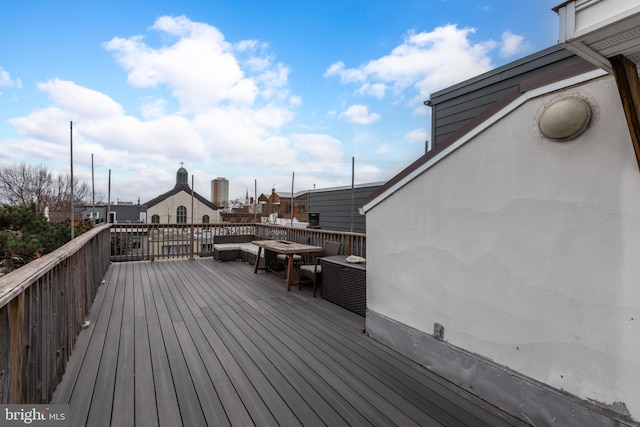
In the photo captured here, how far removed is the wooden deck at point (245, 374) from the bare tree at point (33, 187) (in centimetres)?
2182

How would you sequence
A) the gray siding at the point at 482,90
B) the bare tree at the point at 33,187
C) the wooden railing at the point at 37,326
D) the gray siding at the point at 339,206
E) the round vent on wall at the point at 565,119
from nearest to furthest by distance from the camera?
the wooden railing at the point at 37,326
the round vent on wall at the point at 565,119
the gray siding at the point at 482,90
the gray siding at the point at 339,206
the bare tree at the point at 33,187

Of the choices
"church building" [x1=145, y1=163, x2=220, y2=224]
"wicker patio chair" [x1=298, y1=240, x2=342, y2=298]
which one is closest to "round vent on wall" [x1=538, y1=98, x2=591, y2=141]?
"wicker patio chair" [x1=298, y1=240, x2=342, y2=298]

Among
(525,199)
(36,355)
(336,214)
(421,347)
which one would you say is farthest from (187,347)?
(336,214)

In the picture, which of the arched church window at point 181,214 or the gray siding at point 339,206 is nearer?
the gray siding at point 339,206

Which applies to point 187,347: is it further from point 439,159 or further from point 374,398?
point 439,159

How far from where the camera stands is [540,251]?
5.61 feet

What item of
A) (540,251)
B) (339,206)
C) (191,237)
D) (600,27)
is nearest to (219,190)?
(191,237)

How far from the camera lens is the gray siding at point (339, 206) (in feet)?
24.0

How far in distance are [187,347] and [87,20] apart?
698 centimetres

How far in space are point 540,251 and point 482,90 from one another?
2.42 m

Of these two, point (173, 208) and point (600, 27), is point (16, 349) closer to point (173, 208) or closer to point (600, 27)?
point (600, 27)

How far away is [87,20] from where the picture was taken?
18.7 feet

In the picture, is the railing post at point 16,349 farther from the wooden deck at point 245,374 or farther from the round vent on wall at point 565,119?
the round vent on wall at point 565,119

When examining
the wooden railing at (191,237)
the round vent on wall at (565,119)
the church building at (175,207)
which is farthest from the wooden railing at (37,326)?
the church building at (175,207)
